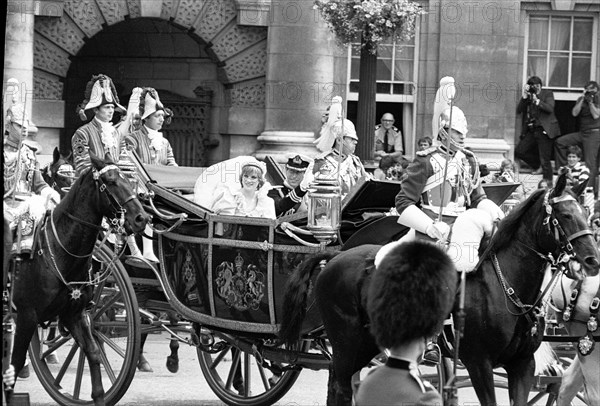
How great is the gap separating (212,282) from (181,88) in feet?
36.1

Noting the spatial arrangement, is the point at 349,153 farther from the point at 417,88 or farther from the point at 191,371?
the point at 417,88

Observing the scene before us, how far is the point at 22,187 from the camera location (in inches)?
372

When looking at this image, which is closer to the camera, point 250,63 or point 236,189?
point 236,189

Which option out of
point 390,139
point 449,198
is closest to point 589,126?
point 390,139

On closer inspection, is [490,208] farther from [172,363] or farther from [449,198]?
[172,363]

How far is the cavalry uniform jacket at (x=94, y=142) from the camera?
9.88m

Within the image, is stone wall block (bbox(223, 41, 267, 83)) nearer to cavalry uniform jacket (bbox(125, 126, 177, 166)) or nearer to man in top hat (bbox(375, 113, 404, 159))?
man in top hat (bbox(375, 113, 404, 159))

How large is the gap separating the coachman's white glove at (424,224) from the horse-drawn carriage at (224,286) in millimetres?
476

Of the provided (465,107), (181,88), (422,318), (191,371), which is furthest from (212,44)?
(422,318)

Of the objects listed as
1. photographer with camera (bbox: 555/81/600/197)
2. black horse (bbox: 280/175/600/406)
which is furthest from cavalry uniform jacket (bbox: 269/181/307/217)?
photographer with camera (bbox: 555/81/600/197)

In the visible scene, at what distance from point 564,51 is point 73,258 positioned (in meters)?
11.2

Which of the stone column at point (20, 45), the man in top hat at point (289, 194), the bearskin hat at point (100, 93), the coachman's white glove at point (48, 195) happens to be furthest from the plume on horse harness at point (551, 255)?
the stone column at point (20, 45)

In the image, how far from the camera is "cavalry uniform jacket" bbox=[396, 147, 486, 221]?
Result: 790 cm

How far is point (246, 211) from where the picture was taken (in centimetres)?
954
